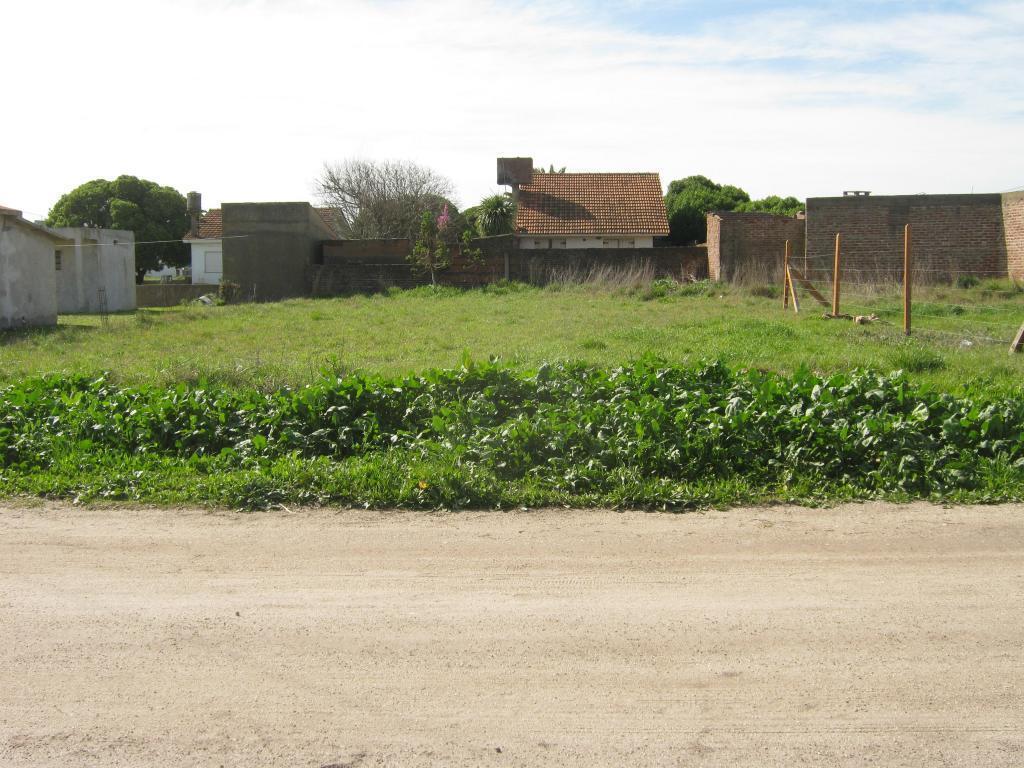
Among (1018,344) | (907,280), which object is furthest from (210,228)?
(1018,344)

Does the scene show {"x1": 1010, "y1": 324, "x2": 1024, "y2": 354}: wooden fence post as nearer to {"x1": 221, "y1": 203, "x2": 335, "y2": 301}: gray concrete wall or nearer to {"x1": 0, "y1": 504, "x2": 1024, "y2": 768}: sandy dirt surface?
{"x1": 0, "y1": 504, "x2": 1024, "y2": 768}: sandy dirt surface

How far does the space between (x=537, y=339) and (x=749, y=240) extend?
19.0 m

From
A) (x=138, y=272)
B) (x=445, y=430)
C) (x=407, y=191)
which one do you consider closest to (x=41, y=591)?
(x=445, y=430)

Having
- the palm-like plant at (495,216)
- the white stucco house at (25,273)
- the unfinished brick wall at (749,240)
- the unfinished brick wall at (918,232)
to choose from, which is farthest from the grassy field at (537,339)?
the palm-like plant at (495,216)

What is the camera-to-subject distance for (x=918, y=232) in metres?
31.5

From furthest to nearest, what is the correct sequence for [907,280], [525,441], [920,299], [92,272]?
[92,272]
[920,299]
[907,280]
[525,441]

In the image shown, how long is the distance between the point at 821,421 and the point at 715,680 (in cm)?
A: 424

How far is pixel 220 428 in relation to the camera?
8359 millimetres

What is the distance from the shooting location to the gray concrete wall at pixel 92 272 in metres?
32.8

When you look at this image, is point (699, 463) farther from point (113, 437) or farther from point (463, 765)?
point (113, 437)

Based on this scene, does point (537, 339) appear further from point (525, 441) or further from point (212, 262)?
point (212, 262)

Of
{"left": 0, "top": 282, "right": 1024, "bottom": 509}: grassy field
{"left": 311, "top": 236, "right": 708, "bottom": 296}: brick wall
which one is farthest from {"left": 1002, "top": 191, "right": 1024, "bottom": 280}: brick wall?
{"left": 0, "top": 282, "right": 1024, "bottom": 509}: grassy field

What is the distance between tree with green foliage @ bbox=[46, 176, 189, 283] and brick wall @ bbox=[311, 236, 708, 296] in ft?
84.4

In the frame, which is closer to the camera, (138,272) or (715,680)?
(715,680)
